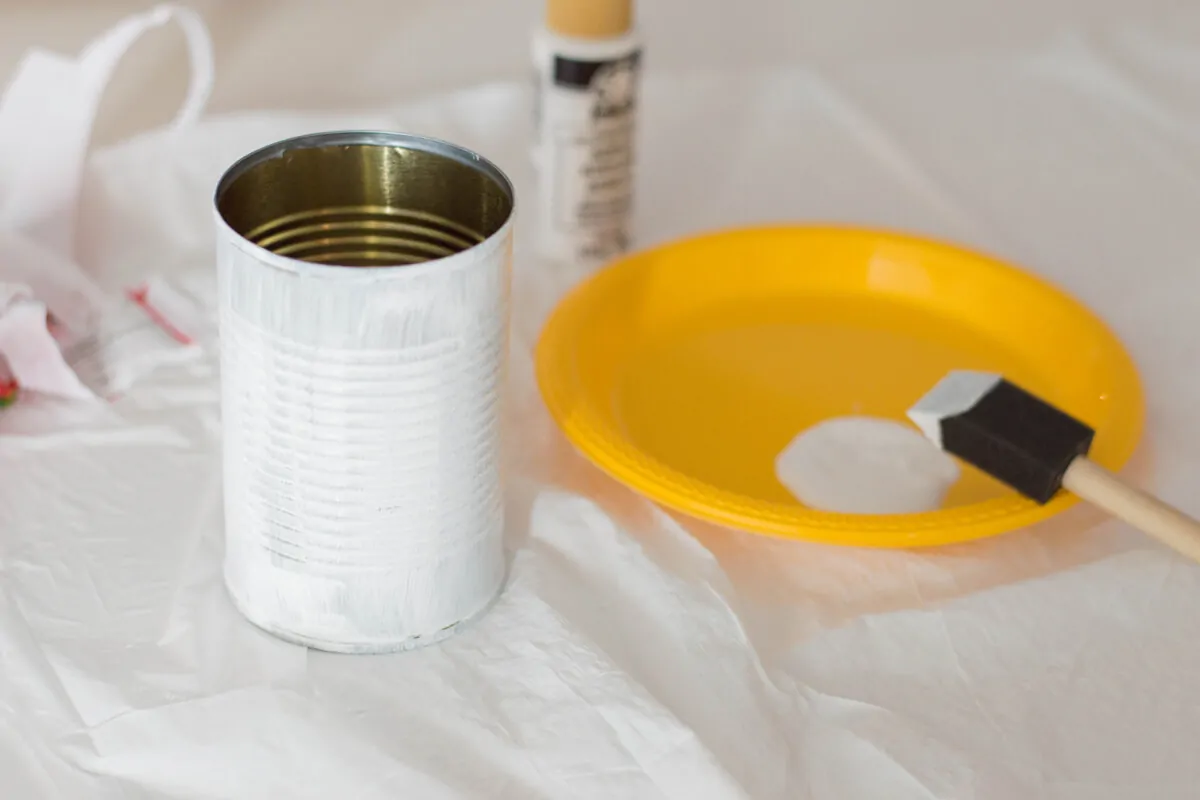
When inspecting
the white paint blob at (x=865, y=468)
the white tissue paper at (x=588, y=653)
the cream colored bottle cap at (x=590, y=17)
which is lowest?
the white tissue paper at (x=588, y=653)

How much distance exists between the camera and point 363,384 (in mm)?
476

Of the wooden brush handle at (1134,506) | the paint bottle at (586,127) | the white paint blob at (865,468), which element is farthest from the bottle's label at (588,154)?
the wooden brush handle at (1134,506)

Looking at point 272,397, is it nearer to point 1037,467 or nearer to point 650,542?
point 650,542

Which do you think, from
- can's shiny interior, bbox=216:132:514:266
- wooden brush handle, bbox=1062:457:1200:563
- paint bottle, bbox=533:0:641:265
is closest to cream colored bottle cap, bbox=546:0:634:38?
paint bottle, bbox=533:0:641:265

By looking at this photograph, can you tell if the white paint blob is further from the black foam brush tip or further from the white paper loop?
the white paper loop

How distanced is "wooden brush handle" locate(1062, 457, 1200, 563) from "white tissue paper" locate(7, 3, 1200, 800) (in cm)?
4

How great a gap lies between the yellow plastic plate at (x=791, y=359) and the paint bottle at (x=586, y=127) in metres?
0.06

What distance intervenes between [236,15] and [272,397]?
0.68m

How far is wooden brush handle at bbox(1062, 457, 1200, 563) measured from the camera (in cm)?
54

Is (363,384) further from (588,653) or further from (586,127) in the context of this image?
(586,127)

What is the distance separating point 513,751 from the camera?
50 cm

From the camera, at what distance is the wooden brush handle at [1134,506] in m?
0.54

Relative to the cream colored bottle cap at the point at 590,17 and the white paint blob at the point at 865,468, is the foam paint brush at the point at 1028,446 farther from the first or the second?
the cream colored bottle cap at the point at 590,17

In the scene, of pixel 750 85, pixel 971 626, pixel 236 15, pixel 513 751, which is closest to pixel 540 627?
pixel 513 751
